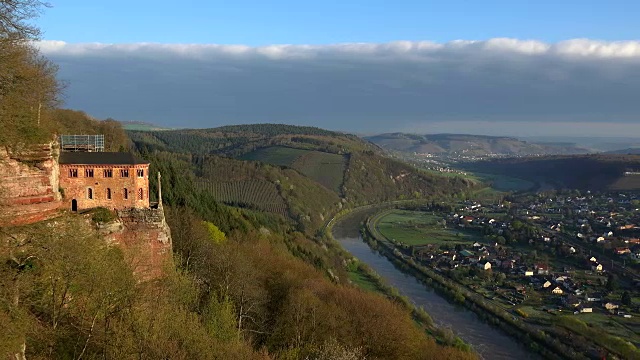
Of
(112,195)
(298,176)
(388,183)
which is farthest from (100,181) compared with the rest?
(388,183)

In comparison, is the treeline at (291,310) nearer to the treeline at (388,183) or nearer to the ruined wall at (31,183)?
the ruined wall at (31,183)

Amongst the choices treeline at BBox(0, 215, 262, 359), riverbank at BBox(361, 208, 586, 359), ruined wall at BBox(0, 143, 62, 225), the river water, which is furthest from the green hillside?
treeline at BBox(0, 215, 262, 359)

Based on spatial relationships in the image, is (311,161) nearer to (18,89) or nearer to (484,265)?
(484,265)

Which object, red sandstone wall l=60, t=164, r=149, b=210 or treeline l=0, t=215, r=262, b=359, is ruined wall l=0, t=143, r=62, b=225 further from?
treeline l=0, t=215, r=262, b=359

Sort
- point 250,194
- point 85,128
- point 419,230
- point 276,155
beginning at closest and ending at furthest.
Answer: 1. point 85,128
2. point 419,230
3. point 250,194
4. point 276,155

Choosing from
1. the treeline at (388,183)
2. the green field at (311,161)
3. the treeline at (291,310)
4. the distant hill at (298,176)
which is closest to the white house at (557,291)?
the treeline at (291,310)

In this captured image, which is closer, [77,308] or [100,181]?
[77,308]

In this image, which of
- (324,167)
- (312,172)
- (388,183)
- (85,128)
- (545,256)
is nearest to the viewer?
(85,128)
